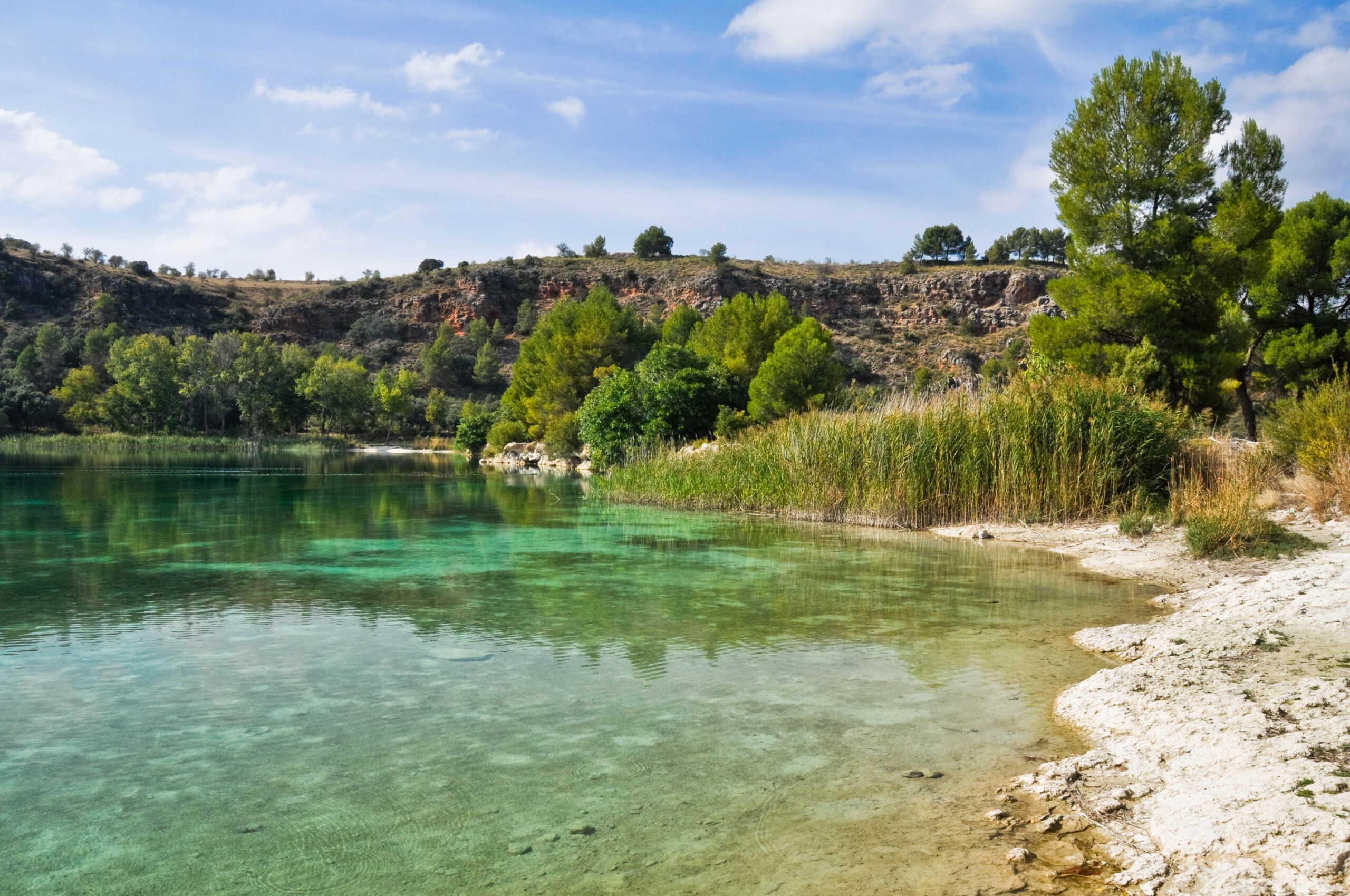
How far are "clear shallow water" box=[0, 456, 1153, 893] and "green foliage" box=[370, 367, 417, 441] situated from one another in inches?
2152

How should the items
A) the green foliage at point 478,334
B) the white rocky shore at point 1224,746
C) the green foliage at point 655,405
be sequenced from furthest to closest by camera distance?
the green foliage at point 478,334
the green foliage at point 655,405
the white rocky shore at point 1224,746

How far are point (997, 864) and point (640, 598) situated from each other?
5105mm

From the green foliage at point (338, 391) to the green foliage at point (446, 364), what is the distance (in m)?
8.11

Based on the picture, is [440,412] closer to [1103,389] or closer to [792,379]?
[792,379]

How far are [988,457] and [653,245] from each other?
277 feet

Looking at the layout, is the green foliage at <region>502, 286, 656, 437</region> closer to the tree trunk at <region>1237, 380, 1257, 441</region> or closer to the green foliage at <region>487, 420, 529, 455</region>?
the green foliage at <region>487, 420, 529, 455</region>

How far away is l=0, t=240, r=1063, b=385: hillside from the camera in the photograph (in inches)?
2862

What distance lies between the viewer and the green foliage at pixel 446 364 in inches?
2872

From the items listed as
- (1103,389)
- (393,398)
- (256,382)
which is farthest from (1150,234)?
(256,382)

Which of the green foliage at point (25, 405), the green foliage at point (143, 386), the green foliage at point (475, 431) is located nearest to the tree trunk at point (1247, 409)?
the green foliage at point (475, 431)

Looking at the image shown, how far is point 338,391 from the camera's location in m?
61.7

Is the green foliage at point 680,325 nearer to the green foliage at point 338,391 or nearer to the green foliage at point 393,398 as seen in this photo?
the green foliage at point 393,398

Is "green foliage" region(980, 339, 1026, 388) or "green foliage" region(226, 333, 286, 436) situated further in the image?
"green foliage" region(226, 333, 286, 436)

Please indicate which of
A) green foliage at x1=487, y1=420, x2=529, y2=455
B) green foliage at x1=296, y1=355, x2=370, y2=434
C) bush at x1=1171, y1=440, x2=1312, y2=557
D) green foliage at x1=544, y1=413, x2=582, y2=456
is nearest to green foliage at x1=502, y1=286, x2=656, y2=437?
green foliage at x1=487, y1=420, x2=529, y2=455
